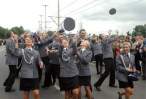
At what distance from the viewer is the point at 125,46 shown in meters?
11.1

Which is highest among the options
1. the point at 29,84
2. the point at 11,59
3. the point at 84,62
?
the point at 84,62

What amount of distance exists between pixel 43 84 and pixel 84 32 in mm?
4630

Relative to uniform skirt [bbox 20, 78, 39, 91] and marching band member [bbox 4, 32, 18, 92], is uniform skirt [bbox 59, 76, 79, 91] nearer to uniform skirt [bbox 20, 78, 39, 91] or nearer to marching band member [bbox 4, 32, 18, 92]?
uniform skirt [bbox 20, 78, 39, 91]

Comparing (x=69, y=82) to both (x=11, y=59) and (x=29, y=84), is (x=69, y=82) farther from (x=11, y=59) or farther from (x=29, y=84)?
(x=11, y=59)

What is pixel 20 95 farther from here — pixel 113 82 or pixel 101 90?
pixel 113 82

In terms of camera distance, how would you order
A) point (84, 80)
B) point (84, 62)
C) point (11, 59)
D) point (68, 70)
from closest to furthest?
point (68, 70), point (84, 62), point (84, 80), point (11, 59)

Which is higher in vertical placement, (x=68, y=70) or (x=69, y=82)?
(x=68, y=70)

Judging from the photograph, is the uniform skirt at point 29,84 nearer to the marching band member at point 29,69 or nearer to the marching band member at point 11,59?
the marching band member at point 29,69

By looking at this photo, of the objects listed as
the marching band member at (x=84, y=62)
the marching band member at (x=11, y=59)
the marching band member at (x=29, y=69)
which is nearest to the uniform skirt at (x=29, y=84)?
the marching band member at (x=29, y=69)

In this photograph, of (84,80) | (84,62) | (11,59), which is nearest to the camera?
(84,62)

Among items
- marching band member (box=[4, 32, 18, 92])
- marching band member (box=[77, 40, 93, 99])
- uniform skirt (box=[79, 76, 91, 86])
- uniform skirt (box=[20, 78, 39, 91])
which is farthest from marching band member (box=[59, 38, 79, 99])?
marching band member (box=[4, 32, 18, 92])

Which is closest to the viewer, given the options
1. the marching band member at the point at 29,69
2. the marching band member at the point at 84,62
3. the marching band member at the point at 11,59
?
the marching band member at the point at 29,69

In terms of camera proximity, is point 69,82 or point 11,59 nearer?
point 69,82

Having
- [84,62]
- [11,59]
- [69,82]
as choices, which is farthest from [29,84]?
[11,59]
